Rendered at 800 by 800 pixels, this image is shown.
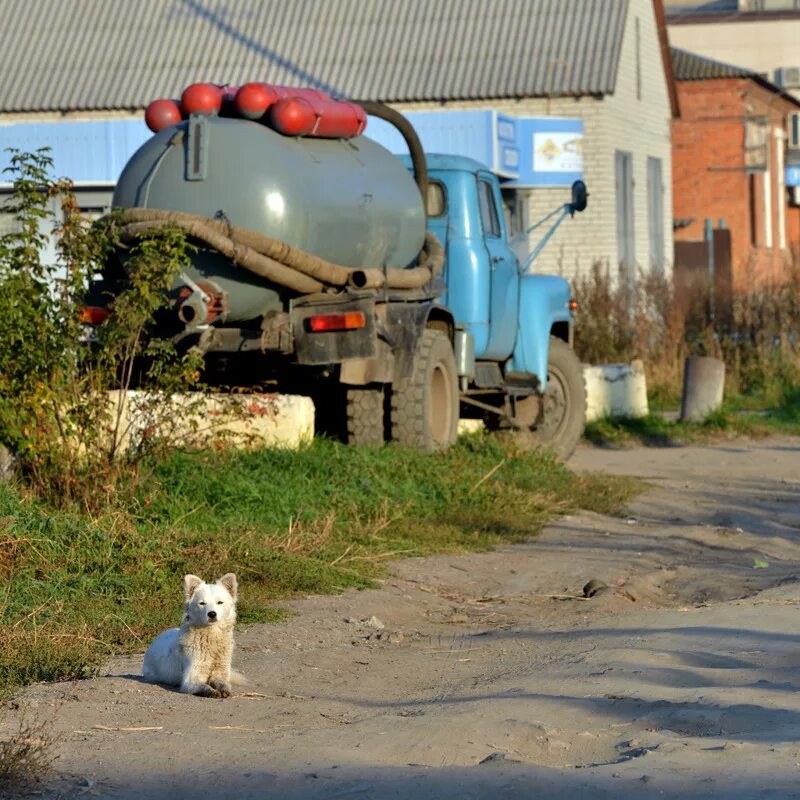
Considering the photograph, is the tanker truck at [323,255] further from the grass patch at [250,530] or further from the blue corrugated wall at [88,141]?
the blue corrugated wall at [88,141]

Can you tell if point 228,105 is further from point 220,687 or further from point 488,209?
point 220,687

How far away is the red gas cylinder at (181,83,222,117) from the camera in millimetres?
11219

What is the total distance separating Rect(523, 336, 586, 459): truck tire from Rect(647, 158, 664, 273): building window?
15.5 meters

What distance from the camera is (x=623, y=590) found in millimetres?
8977

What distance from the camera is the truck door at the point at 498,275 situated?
1402cm

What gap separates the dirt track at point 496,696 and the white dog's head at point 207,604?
0.32 meters

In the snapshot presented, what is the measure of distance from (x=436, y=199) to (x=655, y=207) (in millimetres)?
18187

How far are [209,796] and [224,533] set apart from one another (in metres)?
4.59

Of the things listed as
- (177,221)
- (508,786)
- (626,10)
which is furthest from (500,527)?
(626,10)

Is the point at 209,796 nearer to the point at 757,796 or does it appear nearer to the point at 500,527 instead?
the point at 757,796

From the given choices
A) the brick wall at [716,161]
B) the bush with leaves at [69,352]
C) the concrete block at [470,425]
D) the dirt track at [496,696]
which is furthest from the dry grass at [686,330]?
the brick wall at [716,161]

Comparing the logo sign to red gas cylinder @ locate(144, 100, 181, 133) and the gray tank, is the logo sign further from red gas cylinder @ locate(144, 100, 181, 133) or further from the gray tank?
red gas cylinder @ locate(144, 100, 181, 133)

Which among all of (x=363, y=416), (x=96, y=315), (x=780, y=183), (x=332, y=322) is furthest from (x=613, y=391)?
(x=780, y=183)

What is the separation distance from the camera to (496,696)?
618 cm
